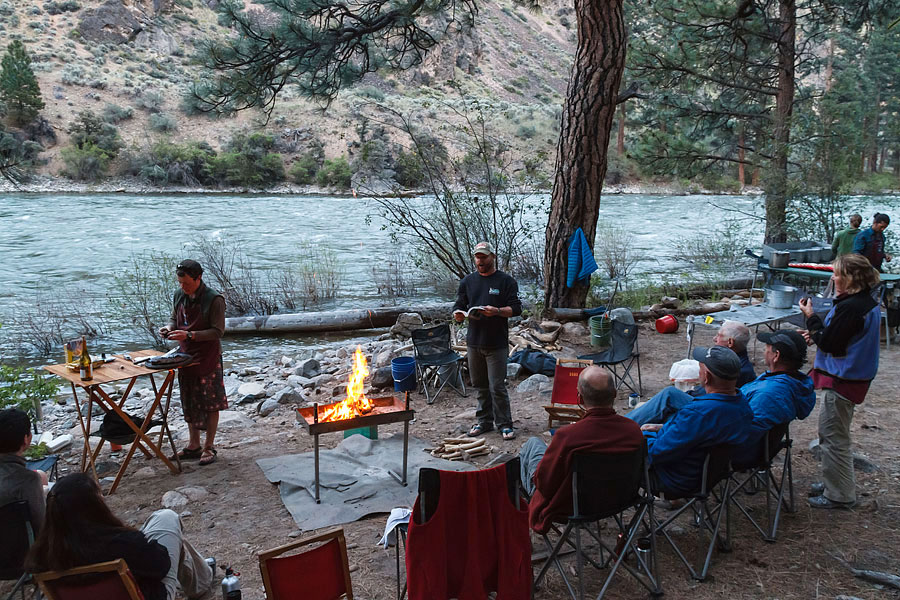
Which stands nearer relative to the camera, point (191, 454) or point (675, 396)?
point (675, 396)

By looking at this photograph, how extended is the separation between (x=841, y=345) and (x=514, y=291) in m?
2.29

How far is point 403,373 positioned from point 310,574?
3.87 meters

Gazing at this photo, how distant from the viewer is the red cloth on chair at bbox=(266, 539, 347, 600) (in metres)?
2.72

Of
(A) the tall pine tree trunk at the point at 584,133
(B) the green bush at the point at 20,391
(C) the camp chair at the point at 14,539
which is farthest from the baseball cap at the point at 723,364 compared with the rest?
(A) the tall pine tree trunk at the point at 584,133

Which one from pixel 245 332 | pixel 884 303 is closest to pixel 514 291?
pixel 884 303

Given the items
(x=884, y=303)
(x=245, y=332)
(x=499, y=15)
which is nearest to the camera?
(x=884, y=303)

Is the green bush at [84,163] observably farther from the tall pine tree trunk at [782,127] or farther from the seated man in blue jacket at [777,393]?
the seated man in blue jacket at [777,393]

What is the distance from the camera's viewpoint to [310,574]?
2.79m

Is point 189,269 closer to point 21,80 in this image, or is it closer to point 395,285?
point 395,285

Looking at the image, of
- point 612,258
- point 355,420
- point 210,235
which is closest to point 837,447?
point 355,420

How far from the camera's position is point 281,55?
8109mm

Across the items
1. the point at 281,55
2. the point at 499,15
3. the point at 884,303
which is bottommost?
the point at 884,303

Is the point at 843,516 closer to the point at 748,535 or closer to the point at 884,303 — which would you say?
the point at 748,535

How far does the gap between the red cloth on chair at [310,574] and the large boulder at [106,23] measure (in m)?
51.4
